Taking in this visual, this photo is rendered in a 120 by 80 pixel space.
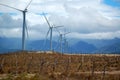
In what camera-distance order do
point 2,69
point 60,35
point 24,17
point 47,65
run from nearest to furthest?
point 2,69, point 47,65, point 24,17, point 60,35

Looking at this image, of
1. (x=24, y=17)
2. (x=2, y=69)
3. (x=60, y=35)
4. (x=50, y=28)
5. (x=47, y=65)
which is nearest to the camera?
(x=2, y=69)

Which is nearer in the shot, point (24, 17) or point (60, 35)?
point (24, 17)

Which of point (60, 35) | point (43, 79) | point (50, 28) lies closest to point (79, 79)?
point (43, 79)

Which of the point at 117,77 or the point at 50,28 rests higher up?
the point at 50,28

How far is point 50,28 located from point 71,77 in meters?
58.2

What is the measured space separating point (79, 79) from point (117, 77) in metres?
5.26

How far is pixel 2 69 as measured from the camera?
5731 cm

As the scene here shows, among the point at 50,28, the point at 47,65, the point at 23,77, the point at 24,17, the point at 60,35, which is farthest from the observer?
the point at 60,35

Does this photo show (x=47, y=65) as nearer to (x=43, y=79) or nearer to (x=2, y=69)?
(x=2, y=69)

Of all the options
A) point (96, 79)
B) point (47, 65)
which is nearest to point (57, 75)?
point (96, 79)

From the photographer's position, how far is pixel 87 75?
157 feet

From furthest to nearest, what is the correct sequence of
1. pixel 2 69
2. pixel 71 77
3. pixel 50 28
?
pixel 50 28
pixel 2 69
pixel 71 77

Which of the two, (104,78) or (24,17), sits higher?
(24,17)

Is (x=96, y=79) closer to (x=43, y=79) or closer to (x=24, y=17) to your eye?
(x=43, y=79)
